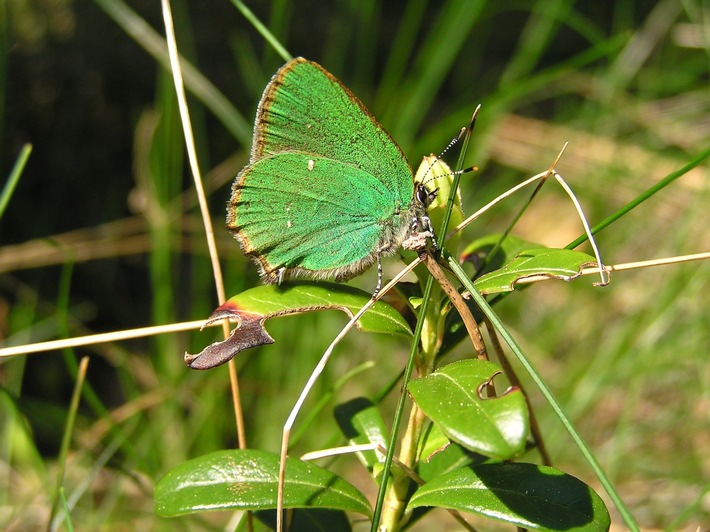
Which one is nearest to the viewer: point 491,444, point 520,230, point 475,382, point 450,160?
point 491,444

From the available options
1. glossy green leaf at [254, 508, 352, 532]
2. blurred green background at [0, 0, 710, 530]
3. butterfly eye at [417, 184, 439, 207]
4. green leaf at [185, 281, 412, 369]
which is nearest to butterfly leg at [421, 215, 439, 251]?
butterfly eye at [417, 184, 439, 207]

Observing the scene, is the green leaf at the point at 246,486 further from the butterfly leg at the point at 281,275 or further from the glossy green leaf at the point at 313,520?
the butterfly leg at the point at 281,275

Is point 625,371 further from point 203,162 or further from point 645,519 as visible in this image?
point 203,162

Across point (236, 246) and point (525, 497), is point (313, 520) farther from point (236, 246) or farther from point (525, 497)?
point (236, 246)

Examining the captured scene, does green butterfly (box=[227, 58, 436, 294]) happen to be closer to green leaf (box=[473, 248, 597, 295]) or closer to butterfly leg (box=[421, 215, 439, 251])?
butterfly leg (box=[421, 215, 439, 251])

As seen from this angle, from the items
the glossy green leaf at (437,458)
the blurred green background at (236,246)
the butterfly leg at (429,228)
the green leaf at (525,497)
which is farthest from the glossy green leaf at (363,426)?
the blurred green background at (236,246)

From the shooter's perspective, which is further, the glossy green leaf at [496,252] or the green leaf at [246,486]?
the glossy green leaf at [496,252]

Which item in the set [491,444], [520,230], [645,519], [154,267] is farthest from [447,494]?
→ [520,230]
